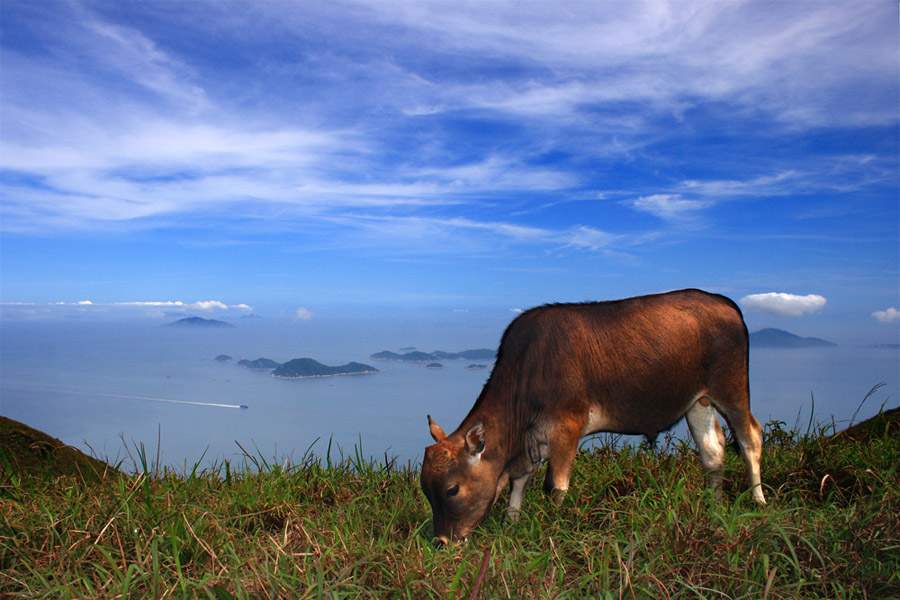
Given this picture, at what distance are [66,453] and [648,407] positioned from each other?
20.3ft

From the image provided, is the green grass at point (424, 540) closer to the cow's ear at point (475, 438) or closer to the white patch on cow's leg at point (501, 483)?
the white patch on cow's leg at point (501, 483)

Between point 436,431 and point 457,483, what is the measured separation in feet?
1.82

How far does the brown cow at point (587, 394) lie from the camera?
570cm

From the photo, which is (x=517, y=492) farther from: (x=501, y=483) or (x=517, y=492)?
(x=501, y=483)

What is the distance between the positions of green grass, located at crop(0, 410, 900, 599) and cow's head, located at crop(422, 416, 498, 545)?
257 millimetres

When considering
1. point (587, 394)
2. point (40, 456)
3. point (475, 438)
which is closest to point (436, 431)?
point (475, 438)

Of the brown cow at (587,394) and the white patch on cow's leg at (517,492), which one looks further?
the white patch on cow's leg at (517,492)

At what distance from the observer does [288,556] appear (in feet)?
15.1

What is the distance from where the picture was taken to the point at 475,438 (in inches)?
222

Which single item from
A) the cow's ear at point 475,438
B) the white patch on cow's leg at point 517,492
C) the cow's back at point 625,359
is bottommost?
the white patch on cow's leg at point 517,492

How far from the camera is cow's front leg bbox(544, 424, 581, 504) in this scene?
5.90m

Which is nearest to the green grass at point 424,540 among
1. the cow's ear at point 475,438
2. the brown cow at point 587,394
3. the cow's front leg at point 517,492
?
the cow's front leg at point 517,492

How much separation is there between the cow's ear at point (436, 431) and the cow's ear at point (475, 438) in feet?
1.06

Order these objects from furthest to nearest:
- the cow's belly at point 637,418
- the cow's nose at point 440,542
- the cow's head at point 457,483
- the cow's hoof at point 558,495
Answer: the cow's belly at point 637,418
the cow's hoof at point 558,495
the cow's head at point 457,483
the cow's nose at point 440,542
